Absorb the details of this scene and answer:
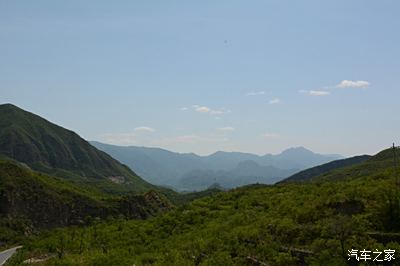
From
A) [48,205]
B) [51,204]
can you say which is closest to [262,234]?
[48,205]

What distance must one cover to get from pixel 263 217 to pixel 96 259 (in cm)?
1107

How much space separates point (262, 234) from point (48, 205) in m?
68.1

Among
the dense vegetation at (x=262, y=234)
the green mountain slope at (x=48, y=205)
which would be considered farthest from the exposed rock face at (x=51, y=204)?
the dense vegetation at (x=262, y=234)

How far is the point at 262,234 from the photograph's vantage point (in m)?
26.1

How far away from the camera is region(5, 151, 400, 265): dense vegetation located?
862 inches

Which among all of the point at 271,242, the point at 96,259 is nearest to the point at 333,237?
the point at 271,242

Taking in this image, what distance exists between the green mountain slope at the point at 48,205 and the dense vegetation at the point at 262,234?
43.3m

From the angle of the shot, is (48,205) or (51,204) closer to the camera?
(48,205)

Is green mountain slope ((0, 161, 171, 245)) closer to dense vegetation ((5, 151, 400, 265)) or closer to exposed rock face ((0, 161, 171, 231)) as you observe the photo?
exposed rock face ((0, 161, 171, 231))

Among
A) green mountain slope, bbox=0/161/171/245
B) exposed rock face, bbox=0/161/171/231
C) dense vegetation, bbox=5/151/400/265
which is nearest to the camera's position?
dense vegetation, bbox=5/151/400/265

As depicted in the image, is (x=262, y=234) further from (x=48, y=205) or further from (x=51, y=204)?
(x=51, y=204)

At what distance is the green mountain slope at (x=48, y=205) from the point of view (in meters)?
81.6

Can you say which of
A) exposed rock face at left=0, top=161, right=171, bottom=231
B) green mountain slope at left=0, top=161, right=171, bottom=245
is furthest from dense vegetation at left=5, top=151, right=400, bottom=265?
exposed rock face at left=0, top=161, right=171, bottom=231

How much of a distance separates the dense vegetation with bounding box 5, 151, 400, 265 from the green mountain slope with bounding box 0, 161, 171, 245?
1704 inches
